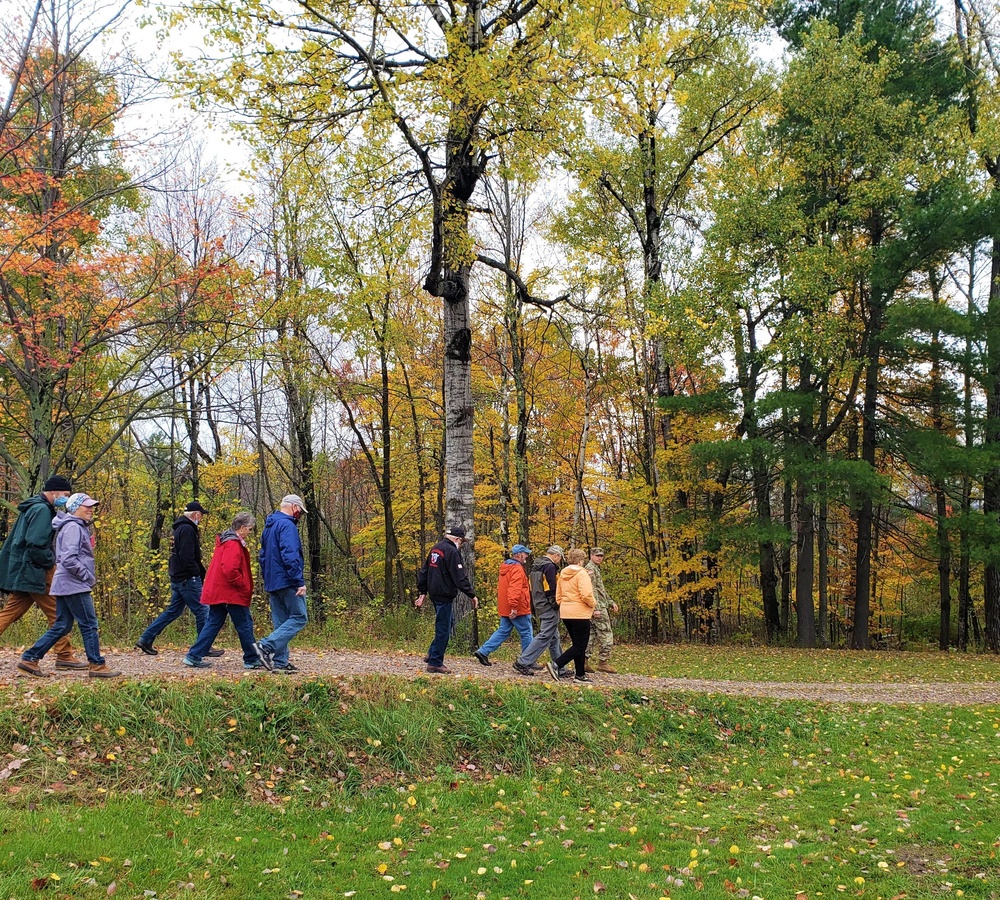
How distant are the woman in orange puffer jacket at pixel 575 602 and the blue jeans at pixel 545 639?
16.0 inches

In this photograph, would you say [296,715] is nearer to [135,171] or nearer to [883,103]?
[135,171]

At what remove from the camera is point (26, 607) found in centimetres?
746

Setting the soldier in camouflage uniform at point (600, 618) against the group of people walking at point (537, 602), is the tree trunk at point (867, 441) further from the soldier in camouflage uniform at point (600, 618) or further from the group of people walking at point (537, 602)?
the group of people walking at point (537, 602)

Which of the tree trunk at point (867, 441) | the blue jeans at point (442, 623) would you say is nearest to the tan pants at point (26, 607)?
the blue jeans at point (442, 623)

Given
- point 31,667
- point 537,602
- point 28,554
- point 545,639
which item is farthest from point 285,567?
point 545,639

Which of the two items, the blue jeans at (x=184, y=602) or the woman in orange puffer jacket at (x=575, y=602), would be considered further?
the woman in orange puffer jacket at (x=575, y=602)

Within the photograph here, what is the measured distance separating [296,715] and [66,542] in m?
2.90

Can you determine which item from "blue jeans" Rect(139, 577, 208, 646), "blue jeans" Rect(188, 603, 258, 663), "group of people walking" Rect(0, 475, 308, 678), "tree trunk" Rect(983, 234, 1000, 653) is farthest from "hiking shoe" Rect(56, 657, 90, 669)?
"tree trunk" Rect(983, 234, 1000, 653)

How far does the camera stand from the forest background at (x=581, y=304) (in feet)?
36.2

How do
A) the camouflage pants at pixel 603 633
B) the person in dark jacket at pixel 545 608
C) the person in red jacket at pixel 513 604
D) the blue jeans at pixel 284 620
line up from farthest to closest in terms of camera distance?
1. the camouflage pants at pixel 603 633
2. the person in red jacket at pixel 513 604
3. the person in dark jacket at pixel 545 608
4. the blue jeans at pixel 284 620

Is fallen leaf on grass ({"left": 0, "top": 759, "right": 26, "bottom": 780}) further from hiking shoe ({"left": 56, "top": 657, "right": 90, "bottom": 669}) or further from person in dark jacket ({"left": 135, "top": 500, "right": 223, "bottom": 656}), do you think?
person in dark jacket ({"left": 135, "top": 500, "right": 223, "bottom": 656})

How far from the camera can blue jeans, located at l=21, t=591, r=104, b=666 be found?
7.11m

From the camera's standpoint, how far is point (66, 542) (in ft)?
23.1

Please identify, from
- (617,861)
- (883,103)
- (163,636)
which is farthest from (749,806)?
(883,103)
